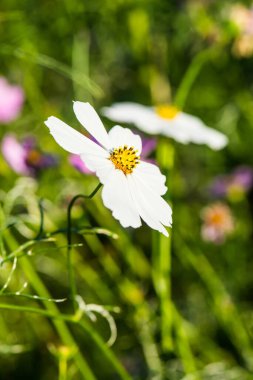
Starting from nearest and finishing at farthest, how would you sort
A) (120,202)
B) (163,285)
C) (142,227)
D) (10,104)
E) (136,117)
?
(120,202) < (163,285) < (136,117) < (10,104) < (142,227)

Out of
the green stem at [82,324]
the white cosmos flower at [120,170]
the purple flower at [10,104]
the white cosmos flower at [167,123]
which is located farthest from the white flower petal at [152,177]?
the purple flower at [10,104]

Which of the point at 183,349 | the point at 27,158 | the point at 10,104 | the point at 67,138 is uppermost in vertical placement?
the point at 10,104

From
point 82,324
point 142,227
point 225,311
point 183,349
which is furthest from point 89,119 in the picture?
point 142,227

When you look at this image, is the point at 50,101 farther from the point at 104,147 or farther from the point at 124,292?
the point at 104,147

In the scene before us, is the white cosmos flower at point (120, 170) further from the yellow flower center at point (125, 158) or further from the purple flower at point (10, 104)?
the purple flower at point (10, 104)

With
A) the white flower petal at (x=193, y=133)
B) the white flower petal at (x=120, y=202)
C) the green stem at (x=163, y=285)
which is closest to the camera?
the white flower petal at (x=120, y=202)

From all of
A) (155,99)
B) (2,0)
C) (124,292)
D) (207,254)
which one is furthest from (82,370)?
(2,0)

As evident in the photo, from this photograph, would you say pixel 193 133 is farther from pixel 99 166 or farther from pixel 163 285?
pixel 99 166
